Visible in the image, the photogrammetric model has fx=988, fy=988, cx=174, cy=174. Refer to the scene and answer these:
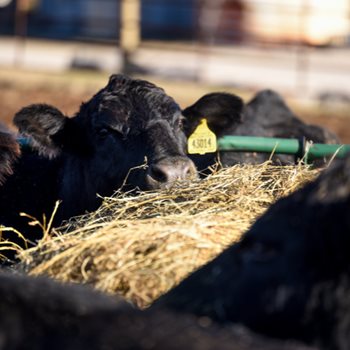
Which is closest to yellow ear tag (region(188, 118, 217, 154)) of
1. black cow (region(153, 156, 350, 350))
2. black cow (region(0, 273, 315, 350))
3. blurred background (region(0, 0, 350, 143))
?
black cow (region(153, 156, 350, 350))

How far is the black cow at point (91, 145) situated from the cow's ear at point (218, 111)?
316mm

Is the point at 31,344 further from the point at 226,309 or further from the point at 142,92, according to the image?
the point at 142,92

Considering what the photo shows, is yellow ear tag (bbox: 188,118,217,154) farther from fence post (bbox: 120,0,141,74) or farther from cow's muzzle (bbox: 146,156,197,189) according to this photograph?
fence post (bbox: 120,0,141,74)

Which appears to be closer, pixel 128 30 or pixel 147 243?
pixel 147 243

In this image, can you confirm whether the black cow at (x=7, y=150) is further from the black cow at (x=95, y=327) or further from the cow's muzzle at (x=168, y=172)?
the black cow at (x=95, y=327)

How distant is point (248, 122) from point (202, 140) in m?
2.17

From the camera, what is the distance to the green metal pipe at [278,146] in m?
6.16

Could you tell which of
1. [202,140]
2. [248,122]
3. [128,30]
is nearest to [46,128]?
[202,140]

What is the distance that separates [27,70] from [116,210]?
55.2 ft

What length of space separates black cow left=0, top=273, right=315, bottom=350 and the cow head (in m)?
3.17

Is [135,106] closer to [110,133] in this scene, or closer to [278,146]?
[110,133]

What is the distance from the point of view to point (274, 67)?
23.0 meters

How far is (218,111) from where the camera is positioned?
6816mm

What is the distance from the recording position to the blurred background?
18.6m
